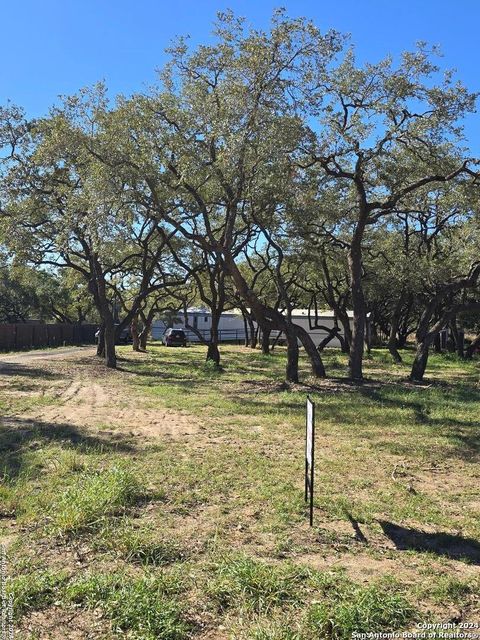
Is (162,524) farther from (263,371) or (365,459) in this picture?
(263,371)

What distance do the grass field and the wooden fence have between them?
2586 centimetres

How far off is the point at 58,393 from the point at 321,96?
1002 centimetres

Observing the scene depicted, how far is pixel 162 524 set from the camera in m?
4.87

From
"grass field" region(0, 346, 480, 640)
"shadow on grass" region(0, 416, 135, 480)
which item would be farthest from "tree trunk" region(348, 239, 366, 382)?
"shadow on grass" region(0, 416, 135, 480)

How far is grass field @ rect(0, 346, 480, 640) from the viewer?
3.38 m

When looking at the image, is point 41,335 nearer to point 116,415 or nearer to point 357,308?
point 357,308

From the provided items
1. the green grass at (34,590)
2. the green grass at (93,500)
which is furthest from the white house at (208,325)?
the green grass at (34,590)

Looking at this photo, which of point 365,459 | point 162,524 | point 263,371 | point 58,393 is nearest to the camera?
point 162,524

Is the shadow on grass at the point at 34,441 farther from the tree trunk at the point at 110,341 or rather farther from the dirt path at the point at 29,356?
the dirt path at the point at 29,356

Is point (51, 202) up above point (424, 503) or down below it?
above

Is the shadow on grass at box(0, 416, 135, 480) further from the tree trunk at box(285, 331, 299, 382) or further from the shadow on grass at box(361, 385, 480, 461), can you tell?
the tree trunk at box(285, 331, 299, 382)

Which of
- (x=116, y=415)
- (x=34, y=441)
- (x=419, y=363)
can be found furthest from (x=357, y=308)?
(x=34, y=441)

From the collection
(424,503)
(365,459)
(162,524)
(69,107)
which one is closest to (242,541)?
(162,524)

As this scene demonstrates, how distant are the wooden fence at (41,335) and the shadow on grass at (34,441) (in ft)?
87.3
